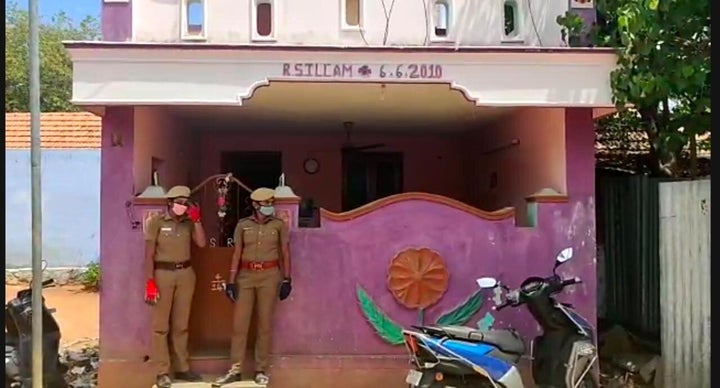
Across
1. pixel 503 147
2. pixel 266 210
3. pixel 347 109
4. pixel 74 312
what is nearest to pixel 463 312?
pixel 266 210

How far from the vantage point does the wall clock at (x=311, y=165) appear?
1184 cm

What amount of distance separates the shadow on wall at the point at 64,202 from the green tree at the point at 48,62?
22.5 feet

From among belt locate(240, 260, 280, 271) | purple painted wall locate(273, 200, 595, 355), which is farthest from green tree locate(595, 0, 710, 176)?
belt locate(240, 260, 280, 271)

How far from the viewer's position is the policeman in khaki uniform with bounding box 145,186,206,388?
20.6 feet

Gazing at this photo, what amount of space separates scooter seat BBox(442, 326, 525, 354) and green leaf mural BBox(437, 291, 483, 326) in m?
0.85

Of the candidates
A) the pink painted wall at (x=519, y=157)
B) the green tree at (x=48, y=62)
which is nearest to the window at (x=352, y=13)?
the pink painted wall at (x=519, y=157)

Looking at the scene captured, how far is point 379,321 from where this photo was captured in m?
6.62

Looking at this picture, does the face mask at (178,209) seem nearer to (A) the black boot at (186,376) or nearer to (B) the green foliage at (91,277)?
(A) the black boot at (186,376)

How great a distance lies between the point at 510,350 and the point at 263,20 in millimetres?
3364

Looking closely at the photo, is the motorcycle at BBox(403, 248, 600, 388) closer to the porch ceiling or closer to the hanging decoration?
the hanging decoration

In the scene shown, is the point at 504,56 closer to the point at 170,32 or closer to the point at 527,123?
the point at 527,123

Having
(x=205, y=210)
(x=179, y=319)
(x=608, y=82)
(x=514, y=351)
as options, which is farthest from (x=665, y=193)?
(x=205, y=210)

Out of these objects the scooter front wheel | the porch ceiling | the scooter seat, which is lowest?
the scooter front wheel

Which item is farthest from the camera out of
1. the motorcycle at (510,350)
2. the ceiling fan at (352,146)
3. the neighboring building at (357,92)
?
the ceiling fan at (352,146)
